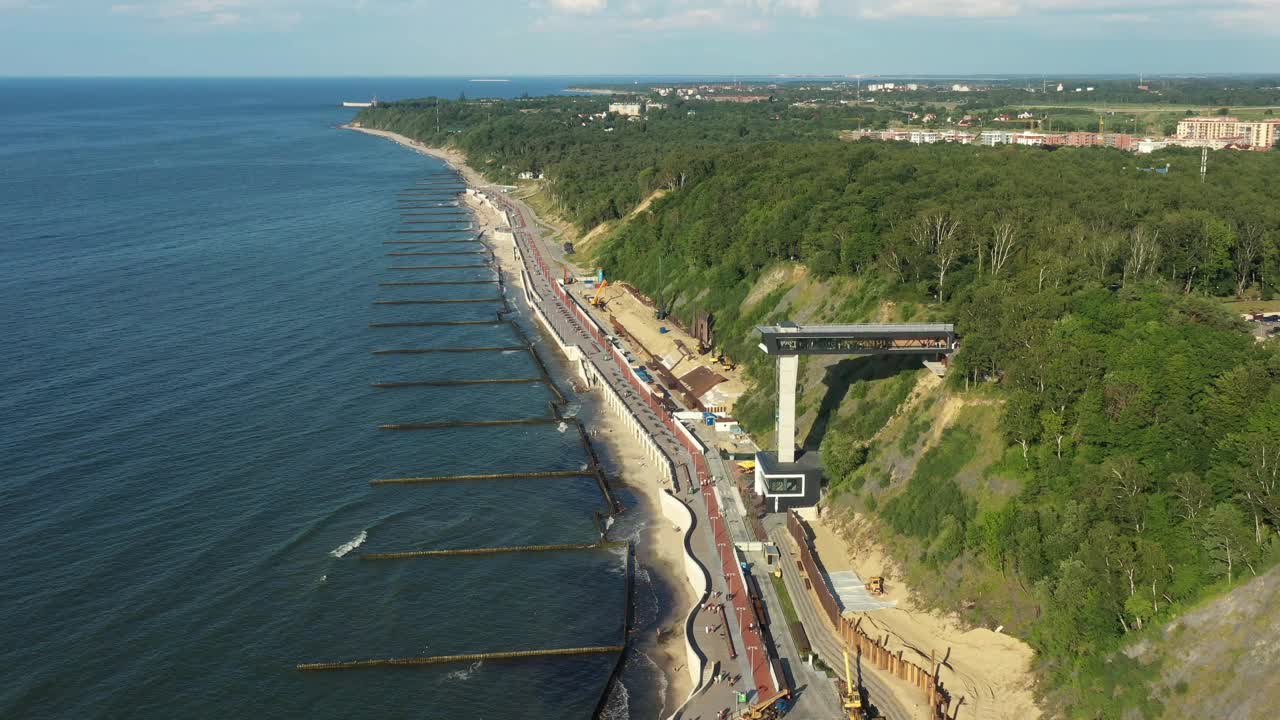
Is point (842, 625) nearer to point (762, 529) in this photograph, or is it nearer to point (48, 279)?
point (762, 529)

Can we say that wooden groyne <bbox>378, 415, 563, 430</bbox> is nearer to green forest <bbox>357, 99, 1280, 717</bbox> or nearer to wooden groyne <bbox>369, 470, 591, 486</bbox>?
wooden groyne <bbox>369, 470, 591, 486</bbox>

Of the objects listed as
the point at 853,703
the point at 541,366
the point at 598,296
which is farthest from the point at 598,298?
the point at 853,703

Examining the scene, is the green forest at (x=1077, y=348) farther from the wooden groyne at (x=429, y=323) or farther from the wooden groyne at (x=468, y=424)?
the wooden groyne at (x=429, y=323)

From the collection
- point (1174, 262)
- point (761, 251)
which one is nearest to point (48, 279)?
point (761, 251)

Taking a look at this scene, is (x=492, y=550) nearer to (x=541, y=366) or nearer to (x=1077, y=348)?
(x=1077, y=348)

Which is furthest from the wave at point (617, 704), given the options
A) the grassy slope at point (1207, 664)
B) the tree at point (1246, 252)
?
the tree at point (1246, 252)

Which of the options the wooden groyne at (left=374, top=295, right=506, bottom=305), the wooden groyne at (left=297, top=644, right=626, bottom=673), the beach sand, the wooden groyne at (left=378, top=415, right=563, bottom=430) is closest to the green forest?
the beach sand
